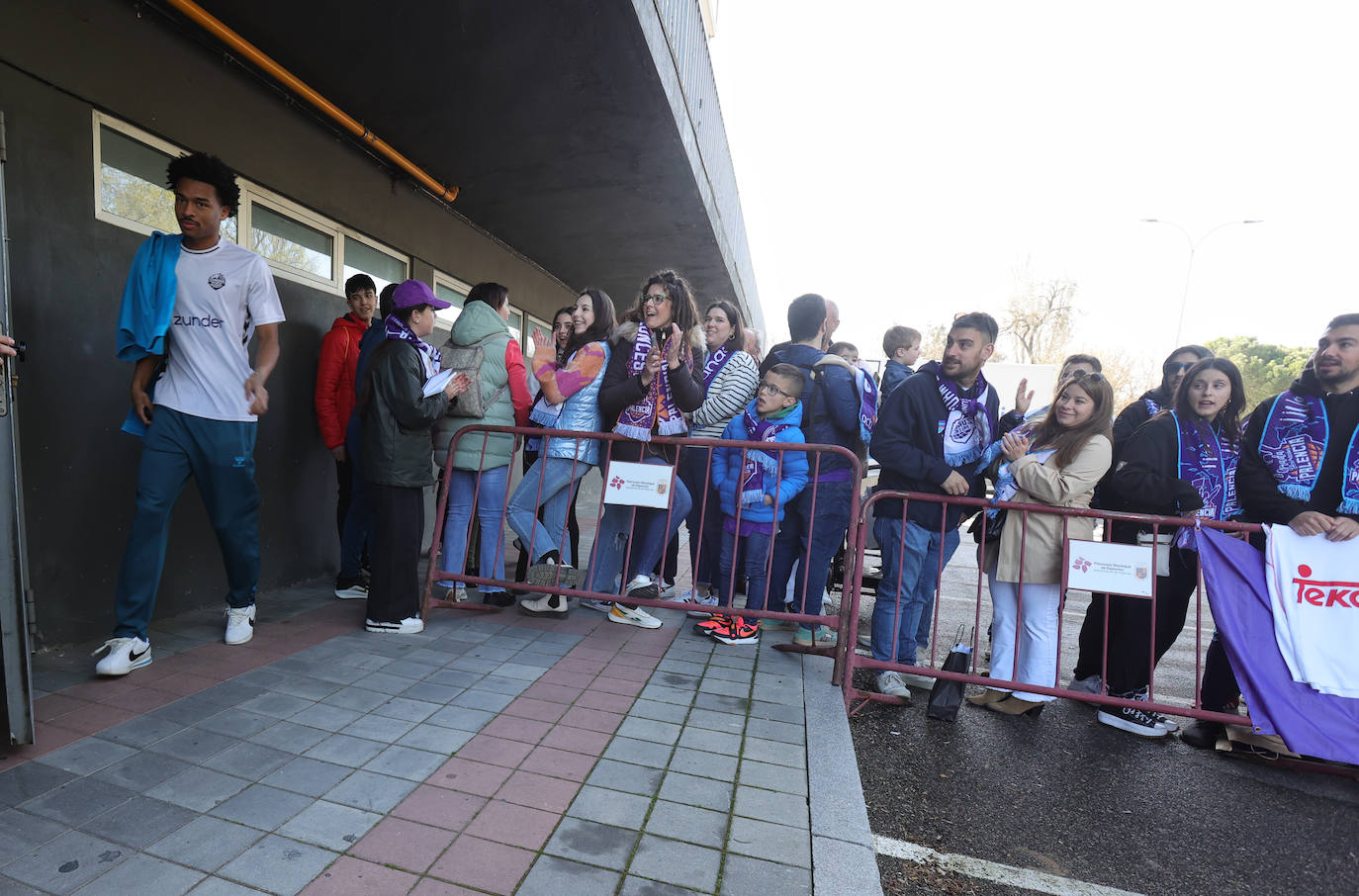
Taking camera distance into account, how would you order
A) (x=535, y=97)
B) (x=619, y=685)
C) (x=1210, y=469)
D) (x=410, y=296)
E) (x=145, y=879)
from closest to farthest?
1. (x=145, y=879)
2. (x=619, y=685)
3. (x=1210, y=469)
4. (x=410, y=296)
5. (x=535, y=97)

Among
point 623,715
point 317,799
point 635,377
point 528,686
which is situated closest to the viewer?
point 317,799

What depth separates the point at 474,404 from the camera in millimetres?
4117

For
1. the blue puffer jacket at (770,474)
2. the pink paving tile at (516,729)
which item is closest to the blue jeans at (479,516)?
the blue puffer jacket at (770,474)

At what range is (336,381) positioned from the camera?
4.48 metres

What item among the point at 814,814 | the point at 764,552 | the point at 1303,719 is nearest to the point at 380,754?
the point at 814,814

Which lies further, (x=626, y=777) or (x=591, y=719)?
(x=591, y=719)

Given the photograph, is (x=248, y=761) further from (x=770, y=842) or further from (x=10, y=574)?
(x=770, y=842)

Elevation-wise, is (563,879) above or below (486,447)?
below

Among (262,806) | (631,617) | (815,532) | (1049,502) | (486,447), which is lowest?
(631,617)

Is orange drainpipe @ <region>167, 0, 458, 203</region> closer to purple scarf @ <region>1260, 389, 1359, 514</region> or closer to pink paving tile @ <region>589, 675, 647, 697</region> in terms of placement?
pink paving tile @ <region>589, 675, 647, 697</region>

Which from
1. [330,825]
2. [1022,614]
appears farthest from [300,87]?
[1022,614]

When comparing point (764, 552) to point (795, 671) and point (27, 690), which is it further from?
point (27, 690)

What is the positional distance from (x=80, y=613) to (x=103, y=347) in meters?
1.33

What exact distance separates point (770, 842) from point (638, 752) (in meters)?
0.68
